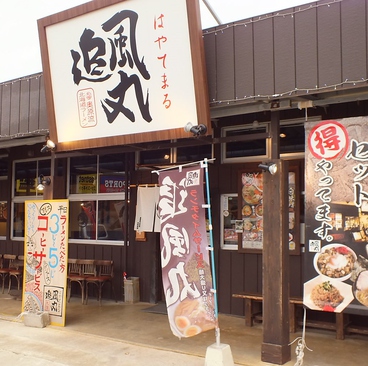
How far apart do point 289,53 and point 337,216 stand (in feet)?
6.88

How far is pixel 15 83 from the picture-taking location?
8.97m

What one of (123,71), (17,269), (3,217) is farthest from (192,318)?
(3,217)

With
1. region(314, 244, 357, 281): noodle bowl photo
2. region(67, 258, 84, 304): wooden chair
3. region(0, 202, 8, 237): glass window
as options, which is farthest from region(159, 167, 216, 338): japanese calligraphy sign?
region(0, 202, 8, 237): glass window

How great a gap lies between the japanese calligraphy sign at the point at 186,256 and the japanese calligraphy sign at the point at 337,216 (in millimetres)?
1313

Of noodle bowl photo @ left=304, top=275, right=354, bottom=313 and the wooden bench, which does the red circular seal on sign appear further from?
the wooden bench

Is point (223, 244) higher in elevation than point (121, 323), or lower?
higher

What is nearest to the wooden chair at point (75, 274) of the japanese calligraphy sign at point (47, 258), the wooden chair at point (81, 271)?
the wooden chair at point (81, 271)

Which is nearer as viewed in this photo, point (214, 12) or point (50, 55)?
point (50, 55)

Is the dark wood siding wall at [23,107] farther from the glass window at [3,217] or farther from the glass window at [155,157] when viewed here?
the glass window at [3,217]

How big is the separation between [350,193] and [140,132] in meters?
3.15

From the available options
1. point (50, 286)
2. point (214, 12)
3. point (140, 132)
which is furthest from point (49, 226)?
point (214, 12)

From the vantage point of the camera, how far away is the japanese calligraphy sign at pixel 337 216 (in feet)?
17.9

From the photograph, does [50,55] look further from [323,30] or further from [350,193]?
[350,193]

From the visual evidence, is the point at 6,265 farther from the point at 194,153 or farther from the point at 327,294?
the point at 327,294
